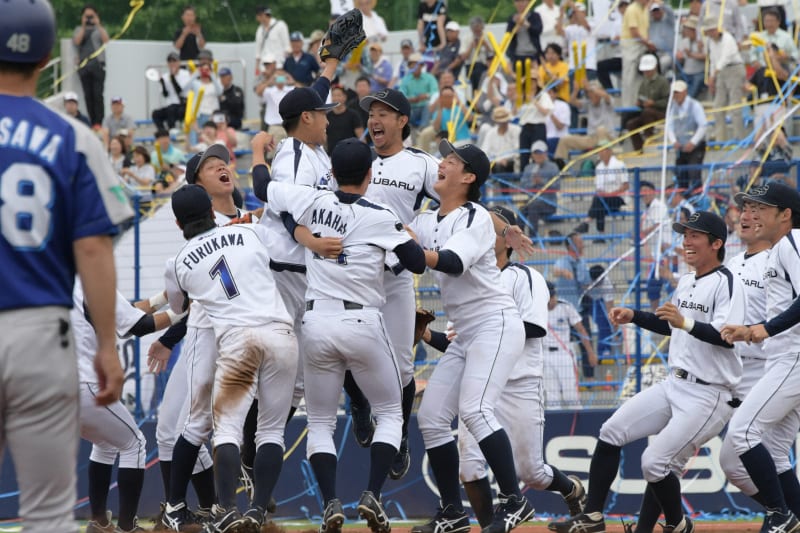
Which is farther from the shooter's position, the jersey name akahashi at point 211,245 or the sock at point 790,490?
the sock at point 790,490

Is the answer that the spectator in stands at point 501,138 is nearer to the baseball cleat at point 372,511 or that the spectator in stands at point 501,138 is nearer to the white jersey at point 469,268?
the white jersey at point 469,268

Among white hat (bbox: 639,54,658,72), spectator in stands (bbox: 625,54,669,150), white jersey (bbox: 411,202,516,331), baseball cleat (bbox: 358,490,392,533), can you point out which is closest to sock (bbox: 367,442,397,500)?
baseball cleat (bbox: 358,490,392,533)

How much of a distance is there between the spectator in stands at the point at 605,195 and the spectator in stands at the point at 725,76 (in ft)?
17.6

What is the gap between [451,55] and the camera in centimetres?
2075

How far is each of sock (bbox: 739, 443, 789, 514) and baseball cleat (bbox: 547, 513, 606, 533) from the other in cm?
119

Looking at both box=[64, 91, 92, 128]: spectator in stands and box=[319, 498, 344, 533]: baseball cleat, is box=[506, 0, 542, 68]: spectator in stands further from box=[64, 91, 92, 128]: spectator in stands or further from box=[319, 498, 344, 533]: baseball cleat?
box=[319, 498, 344, 533]: baseball cleat

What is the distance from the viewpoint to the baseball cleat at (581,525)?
8.92 metres

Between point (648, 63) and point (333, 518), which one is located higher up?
point (648, 63)

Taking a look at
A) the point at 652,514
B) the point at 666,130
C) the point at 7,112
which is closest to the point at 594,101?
the point at 666,130

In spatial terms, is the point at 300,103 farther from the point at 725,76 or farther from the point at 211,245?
the point at 725,76

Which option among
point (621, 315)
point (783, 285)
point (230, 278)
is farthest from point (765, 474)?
point (230, 278)

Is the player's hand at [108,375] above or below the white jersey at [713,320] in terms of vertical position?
above

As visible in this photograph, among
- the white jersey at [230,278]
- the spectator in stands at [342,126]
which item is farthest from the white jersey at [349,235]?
the spectator in stands at [342,126]

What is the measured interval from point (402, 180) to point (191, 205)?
158 cm
